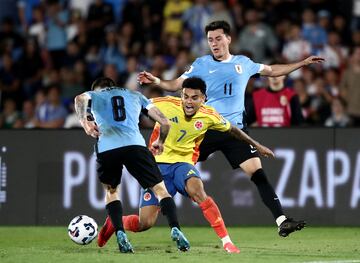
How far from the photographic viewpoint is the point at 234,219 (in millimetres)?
13844

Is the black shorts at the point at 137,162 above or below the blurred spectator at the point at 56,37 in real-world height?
below

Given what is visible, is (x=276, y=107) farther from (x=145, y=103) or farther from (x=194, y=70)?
(x=145, y=103)

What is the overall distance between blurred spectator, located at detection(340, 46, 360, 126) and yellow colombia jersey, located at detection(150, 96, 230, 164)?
5.72 m

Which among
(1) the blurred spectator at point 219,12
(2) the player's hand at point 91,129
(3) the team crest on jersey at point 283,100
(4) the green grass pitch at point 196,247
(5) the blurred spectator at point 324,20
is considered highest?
(1) the blurred spectator at point 219,12

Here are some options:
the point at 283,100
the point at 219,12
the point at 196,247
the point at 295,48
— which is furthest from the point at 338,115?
the point at 196,247

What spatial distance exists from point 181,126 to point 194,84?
1.60ft

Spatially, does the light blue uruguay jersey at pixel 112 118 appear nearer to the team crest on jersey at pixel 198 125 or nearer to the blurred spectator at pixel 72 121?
the team crest on jersey at pixel 198 125

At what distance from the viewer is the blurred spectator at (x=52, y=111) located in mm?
16500

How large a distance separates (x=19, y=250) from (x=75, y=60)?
818cm

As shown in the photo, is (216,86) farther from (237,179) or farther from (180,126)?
(237,179)

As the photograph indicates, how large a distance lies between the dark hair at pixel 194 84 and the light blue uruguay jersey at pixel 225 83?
96cm

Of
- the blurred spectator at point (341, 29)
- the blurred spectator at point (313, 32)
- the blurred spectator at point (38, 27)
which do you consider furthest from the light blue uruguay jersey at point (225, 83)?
the blurred spectator at point (38, 27)

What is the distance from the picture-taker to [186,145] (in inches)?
413

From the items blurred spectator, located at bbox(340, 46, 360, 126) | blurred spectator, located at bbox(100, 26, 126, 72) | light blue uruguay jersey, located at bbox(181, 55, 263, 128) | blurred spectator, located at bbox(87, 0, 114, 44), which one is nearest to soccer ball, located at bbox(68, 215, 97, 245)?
light blue uruguay jersey, located at bbox(181, 55, 263, 128)
